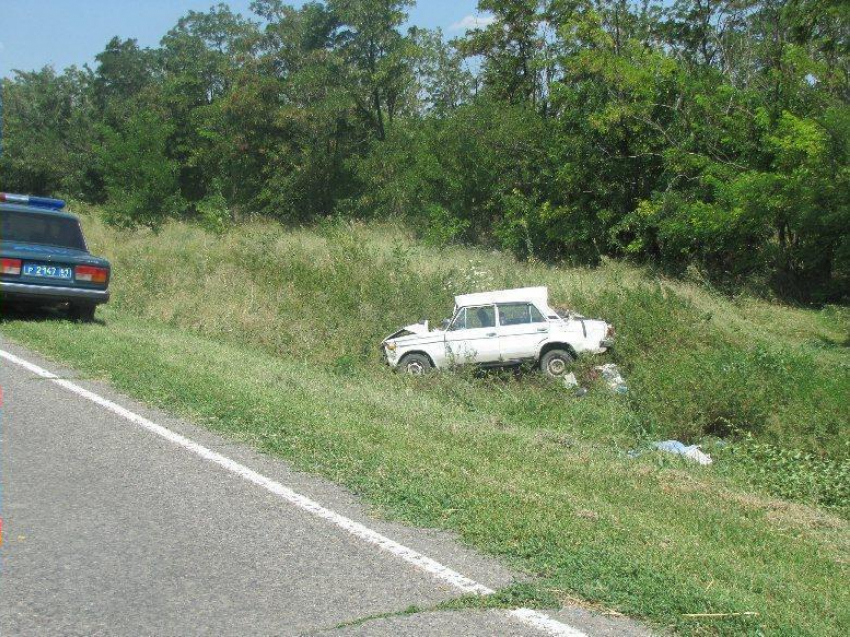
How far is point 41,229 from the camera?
45.1 ft

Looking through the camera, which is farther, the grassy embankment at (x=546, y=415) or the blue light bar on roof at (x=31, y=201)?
the blue light bar on roof at (x=31, y=201)

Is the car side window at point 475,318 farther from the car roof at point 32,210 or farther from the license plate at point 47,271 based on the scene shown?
the car roof at point 32,210

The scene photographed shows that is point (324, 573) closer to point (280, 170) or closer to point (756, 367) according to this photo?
point (756, 367)

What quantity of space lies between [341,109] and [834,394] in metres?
28.4

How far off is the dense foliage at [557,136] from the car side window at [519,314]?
7.19 m

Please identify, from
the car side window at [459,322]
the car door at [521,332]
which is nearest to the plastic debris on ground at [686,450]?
the car door at [521,332]

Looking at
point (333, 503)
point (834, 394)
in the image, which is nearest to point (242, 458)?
point (333, 503)

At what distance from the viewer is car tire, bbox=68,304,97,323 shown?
45.1 ft

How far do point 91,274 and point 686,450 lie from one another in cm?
953

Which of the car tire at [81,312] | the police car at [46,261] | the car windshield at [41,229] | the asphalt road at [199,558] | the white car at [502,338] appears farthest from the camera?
the white car at [502,338]

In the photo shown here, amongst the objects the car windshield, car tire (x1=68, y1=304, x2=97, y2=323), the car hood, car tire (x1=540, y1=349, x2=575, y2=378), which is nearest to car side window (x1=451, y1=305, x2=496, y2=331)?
the car hood

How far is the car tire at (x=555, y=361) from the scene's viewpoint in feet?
47.4

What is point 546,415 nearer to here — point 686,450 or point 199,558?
point 686,450

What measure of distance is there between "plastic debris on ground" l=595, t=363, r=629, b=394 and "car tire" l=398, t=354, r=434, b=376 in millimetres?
2977
